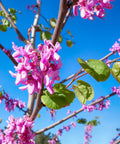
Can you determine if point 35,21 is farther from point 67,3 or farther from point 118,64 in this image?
point 118,64

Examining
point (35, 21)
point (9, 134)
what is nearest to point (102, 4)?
point (9, 134)

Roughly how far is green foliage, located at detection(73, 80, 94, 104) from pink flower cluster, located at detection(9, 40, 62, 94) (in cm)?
15

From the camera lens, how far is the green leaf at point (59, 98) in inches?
34.8

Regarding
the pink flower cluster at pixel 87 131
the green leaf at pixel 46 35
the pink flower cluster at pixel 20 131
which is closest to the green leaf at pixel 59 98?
the pink flower cluster at pixel 20 131

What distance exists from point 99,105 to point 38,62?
3035 mm

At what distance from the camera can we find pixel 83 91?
0.90 metres

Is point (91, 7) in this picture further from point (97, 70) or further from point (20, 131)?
point (20, 131)

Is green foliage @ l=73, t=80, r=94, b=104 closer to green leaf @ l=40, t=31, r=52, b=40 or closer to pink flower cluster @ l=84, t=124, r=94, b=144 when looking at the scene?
green leaf @ l=40, t=31, r=52, b=40

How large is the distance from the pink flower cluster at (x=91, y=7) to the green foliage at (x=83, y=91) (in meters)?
0.59

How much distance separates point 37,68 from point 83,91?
10.9 inches

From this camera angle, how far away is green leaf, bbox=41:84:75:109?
0.88 m

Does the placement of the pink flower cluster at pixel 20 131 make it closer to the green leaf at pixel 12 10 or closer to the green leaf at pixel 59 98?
the green leaf at pixel 59 98

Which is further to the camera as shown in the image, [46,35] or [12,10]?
[12,10]

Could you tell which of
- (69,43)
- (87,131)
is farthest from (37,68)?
(87,131)
